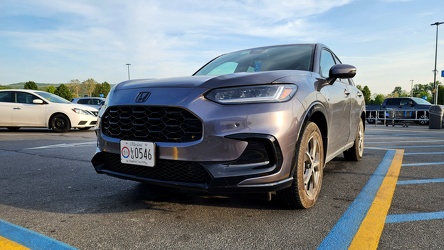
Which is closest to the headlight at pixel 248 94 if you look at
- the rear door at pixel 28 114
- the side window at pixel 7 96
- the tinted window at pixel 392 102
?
the rear door at pixel 28 114

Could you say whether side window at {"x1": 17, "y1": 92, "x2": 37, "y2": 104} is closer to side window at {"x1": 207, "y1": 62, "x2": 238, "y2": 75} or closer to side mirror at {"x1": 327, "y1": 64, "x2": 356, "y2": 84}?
side window at {"x1": 207, "y1": 62, "x2": 238, "y2": 75}

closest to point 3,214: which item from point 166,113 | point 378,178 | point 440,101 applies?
point 166,113

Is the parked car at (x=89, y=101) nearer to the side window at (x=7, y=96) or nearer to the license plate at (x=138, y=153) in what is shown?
the side window at (x=7, y=96)

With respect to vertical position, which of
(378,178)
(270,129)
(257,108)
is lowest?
(378,178)

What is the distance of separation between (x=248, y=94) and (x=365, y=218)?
1.24 m

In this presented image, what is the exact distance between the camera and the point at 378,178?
3.60 metres

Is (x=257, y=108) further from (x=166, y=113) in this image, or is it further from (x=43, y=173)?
(x=43, y=173)

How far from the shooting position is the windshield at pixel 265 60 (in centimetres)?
321

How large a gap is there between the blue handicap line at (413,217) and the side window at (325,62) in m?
1.50

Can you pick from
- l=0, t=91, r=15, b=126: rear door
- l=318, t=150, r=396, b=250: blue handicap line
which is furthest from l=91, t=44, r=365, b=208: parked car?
l=0, t=91, r=15, b=126: rear door

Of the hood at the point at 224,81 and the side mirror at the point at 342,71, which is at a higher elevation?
the side mirror at the point at 342,71

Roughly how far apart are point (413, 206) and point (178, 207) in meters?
1.93

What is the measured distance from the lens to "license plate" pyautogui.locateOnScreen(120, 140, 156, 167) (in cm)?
226

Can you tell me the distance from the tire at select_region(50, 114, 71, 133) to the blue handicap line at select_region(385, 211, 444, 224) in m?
10.2
